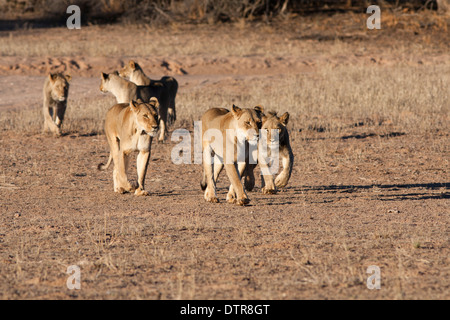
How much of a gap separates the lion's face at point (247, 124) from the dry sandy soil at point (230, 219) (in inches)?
30.0

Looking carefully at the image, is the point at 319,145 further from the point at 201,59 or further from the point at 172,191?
the point at 201,59

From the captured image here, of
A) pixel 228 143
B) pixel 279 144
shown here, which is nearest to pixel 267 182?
pixel 279 144

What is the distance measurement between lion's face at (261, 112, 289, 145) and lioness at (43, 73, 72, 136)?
5.31 metres

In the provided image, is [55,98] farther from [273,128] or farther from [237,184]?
[237,184]

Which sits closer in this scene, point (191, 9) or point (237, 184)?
point (237, 184)

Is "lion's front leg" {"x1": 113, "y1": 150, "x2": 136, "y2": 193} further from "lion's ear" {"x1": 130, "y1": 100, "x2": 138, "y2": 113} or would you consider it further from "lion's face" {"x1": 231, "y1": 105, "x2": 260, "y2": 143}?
"lion's face" {"x1": 231, "y1": 105, "x2": 260, "y2": 143}

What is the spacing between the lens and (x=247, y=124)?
718 centimetres

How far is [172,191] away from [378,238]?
3296mm

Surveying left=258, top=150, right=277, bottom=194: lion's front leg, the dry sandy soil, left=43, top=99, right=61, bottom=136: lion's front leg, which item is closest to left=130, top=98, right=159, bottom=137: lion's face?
the dry sandy soil

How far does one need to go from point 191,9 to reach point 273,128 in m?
21.4

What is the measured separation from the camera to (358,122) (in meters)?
13.6

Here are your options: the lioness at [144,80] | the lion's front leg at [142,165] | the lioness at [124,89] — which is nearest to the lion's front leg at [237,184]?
the lion's front leg at [142,165]

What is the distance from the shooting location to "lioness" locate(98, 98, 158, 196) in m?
7.91

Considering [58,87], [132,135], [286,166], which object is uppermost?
[58,87]
